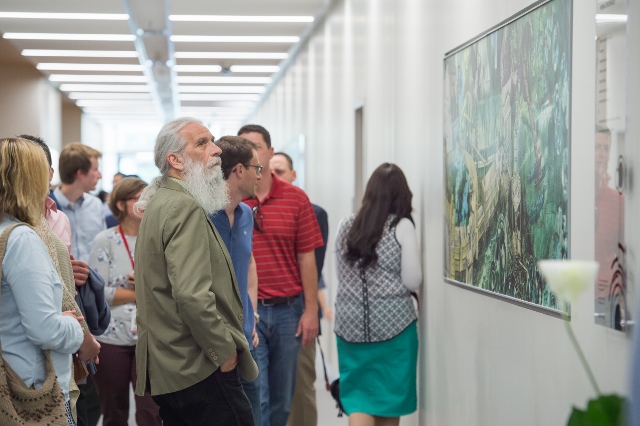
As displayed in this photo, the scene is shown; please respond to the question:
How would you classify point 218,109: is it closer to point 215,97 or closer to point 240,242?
point 215,97

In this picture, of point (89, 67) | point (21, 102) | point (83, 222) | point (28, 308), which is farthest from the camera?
point (21, 102)

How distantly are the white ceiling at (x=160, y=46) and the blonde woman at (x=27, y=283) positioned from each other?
623cm

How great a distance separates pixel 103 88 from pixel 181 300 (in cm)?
1356

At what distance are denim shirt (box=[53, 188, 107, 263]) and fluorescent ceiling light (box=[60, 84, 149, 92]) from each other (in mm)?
9614

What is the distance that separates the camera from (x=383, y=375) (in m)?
4.75

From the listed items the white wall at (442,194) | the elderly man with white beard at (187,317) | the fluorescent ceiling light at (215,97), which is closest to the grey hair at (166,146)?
the elderly man with white beard at (187,317)

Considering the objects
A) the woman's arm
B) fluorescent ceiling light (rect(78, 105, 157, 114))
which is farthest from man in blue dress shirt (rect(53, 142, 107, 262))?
fluorescent ceiling light (rect(78, 105, 157, 114))

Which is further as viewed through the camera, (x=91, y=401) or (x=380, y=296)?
(x=380, y=296)

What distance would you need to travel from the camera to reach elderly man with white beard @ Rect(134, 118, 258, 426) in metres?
2.78

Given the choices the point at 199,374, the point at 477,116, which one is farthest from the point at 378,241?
the point at 199,374

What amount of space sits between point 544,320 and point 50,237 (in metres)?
1.75

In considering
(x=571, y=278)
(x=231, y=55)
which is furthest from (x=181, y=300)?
(x=231, y=55)

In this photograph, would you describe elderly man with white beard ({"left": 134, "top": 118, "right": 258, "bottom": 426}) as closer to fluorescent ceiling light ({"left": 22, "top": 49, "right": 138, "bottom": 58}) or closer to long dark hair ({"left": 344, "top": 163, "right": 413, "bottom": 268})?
long dark hair ({"left": 344, "top": 163, "right": 413, "bottom": 268})

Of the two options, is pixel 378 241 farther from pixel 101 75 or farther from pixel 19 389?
pixel 101 75
